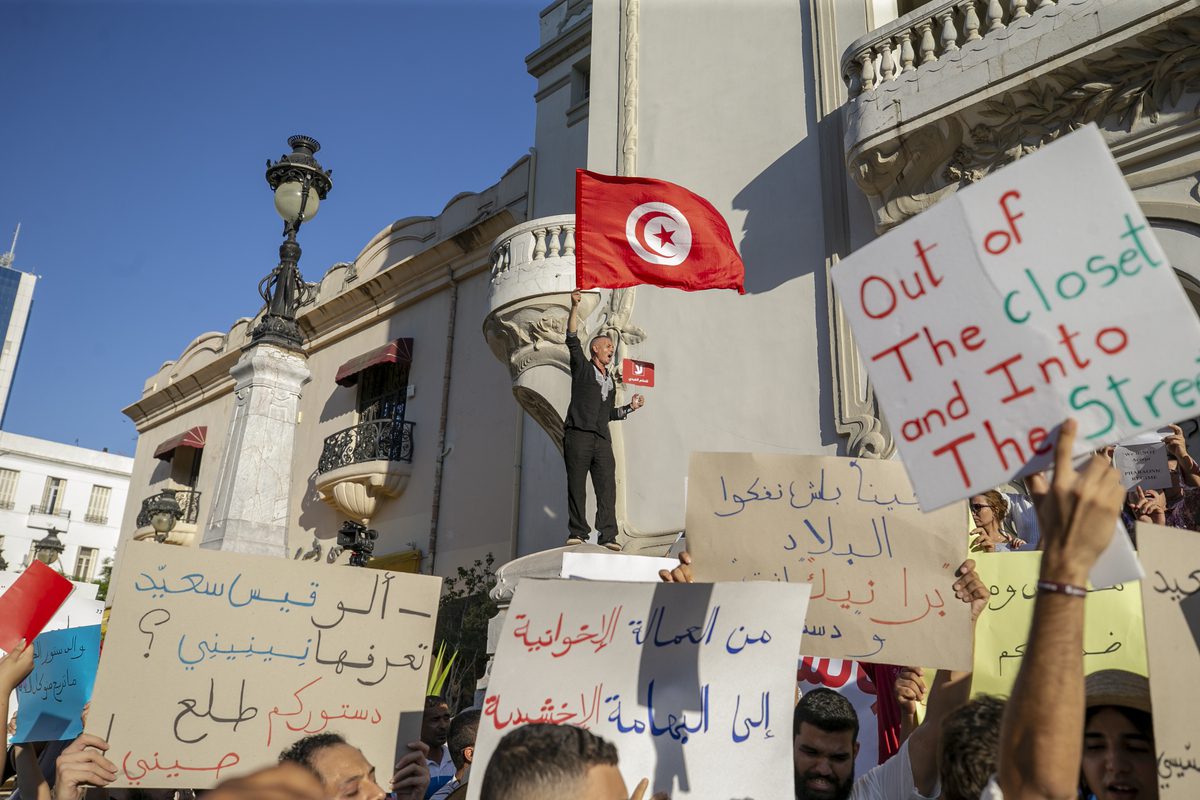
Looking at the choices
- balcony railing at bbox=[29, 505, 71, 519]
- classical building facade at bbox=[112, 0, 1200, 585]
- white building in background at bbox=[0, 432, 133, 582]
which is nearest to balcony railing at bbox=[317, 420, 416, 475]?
classical building facade at bbox=[112, 0, 1200, 585]

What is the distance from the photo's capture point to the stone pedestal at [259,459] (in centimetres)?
604

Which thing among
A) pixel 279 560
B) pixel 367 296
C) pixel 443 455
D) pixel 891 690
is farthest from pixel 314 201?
pixel 367 296

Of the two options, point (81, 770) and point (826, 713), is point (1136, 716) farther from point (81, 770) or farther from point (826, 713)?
point (81, 770)

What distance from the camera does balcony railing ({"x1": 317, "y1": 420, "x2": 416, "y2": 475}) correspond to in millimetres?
15469

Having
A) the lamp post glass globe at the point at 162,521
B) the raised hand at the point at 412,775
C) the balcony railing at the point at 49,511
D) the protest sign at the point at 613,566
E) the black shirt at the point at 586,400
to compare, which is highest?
the balcony railing at the point at 49,511

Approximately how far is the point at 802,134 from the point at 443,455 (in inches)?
302

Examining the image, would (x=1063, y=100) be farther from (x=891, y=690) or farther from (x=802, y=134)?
(x=891, y=690)

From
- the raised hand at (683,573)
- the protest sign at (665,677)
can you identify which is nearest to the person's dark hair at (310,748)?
the protest sign at (665,677)

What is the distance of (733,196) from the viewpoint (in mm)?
9398

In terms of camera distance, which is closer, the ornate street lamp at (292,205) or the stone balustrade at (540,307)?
the ornate street lamp at (292,205)

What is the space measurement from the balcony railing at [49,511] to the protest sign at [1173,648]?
55.1 meters

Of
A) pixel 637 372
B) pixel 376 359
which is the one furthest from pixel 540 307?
pixel 376 359

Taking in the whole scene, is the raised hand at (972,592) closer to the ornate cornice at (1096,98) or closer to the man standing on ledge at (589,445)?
the man standing on ledge at (589,445)

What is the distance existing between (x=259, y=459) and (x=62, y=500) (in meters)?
50.8
